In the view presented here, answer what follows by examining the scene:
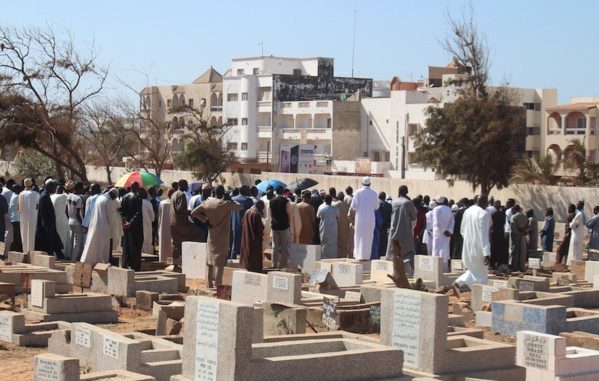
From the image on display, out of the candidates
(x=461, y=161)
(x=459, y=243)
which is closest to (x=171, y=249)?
(x=459, y=243)

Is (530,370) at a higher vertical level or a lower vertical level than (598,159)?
lower

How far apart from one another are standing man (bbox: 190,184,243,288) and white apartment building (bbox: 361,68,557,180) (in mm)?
45790

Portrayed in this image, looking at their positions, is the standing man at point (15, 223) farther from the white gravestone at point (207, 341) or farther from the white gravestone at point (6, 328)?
the white gravestone at point (207, 341)

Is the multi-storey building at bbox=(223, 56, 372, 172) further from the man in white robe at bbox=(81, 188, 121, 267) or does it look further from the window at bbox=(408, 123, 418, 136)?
the man in white robe at bbox=(81, 188, 121, 267)

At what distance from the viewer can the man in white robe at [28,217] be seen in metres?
20.1

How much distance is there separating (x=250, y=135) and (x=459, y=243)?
5528cm

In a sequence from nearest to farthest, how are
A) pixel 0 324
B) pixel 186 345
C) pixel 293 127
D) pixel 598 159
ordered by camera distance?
pixel 186 345 < pixel 0 324 < pixel 598 159 < pixel 293 127

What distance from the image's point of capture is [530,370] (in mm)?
10180

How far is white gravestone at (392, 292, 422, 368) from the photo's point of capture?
9609 mm

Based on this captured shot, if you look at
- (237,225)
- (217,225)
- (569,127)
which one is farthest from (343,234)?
(569,127)

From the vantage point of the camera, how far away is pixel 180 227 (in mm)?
19609

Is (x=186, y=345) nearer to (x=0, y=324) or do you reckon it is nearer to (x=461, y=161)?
(x=0, y=324)

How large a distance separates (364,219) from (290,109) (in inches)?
2151

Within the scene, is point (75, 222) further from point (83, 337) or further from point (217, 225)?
point (83, 337)
